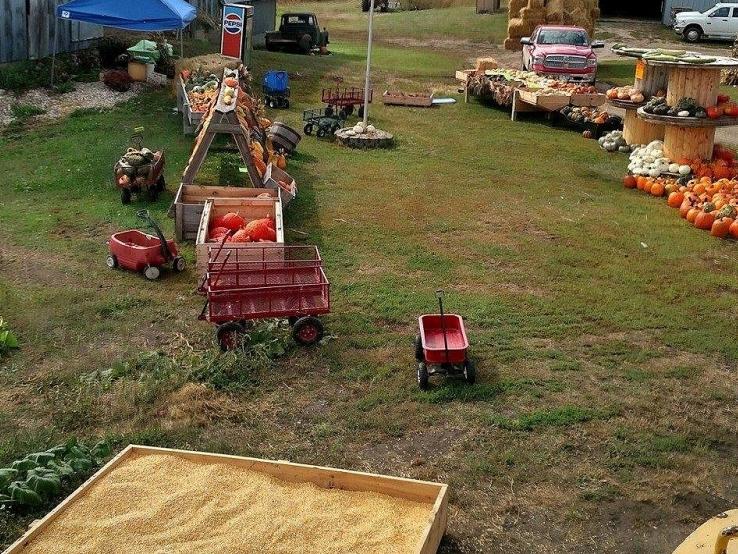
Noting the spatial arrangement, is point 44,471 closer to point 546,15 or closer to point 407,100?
point 407,100

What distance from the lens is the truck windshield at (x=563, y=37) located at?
26.3m

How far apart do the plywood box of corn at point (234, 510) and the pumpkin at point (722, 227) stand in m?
8.64

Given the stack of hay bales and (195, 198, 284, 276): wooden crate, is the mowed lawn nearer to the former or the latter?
(195, 198, 284, 276): wooden crate

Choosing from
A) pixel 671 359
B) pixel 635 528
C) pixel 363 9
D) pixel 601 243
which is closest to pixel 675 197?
pixel 601 243

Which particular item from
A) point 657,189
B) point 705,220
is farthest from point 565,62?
point 705,220

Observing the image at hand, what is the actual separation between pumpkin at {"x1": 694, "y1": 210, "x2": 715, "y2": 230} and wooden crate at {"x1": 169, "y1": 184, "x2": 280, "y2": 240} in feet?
21.3

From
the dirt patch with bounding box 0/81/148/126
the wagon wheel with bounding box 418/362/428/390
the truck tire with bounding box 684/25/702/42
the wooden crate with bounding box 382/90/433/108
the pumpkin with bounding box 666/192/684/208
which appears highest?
the truck tire with bounding box 684/25/702/42

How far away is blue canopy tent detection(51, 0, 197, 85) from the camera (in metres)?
19.0

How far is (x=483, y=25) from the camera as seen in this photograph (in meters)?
41.8

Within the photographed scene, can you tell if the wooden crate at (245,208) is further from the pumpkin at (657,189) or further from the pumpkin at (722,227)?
the pumpkin at (657,189)

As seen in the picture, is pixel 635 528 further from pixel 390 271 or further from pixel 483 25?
pixel 483 25

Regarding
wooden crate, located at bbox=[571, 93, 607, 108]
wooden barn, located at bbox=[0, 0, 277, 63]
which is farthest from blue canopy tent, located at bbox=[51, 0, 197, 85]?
wooden crate, located at bbox=[571, 93, 607, 108]

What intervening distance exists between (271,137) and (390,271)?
21.0 ft

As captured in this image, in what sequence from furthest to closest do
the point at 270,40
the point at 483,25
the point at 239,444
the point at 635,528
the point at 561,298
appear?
the point at 483,25
the point at 270,40
the point at 561,298
the point at 239,444
the point at 635,528
